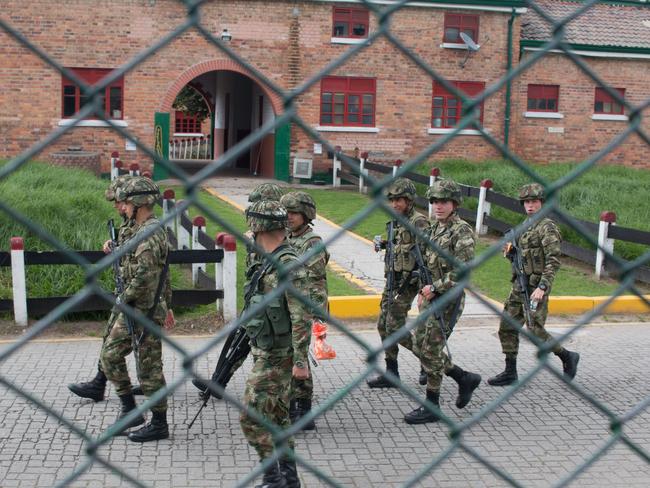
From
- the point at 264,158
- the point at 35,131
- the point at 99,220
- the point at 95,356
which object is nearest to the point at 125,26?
the point at 35,131

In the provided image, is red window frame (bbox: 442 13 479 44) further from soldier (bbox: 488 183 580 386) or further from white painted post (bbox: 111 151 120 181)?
soldier (bbox: 488 183 580 386)

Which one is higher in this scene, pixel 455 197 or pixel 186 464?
pixel 455 197

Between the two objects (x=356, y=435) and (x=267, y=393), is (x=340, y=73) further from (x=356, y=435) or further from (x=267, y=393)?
(x=267, y=393)

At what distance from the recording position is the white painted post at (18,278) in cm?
988

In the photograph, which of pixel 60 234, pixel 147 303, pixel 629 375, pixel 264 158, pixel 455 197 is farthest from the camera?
pixel 264 158

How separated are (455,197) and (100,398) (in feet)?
11.3

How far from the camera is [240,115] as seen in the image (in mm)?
29984

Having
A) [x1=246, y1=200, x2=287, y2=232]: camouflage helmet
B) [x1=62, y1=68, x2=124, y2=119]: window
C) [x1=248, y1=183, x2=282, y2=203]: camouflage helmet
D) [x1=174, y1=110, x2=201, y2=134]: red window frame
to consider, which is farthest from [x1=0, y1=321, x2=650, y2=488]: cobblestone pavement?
[x1=174, y1=110, x2=201, y2=134]: red window frame

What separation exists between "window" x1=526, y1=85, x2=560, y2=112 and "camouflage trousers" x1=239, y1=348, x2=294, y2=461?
2143 cm

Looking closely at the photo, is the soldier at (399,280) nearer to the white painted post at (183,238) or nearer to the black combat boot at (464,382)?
the black combat boot at (464,382)

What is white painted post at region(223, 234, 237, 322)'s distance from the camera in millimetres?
10312

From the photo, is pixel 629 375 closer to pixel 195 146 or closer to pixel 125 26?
pixel 125 26

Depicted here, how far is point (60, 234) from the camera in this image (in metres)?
11.8

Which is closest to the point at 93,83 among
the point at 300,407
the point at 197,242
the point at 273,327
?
the point at 197,242
